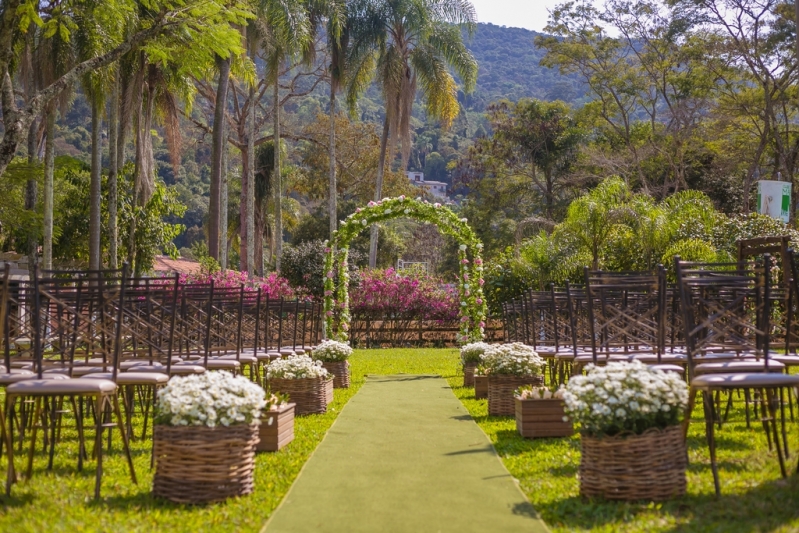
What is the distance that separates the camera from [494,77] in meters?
112

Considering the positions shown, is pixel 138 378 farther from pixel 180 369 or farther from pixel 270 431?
pixel 270 431

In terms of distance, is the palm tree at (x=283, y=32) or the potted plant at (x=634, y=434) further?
the palm tree at (x=283, y=32)

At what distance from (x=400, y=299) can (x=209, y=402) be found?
19581 mm

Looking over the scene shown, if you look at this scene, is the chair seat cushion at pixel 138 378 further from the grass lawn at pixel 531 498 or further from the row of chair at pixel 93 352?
the grass lawn at pixel 531 498

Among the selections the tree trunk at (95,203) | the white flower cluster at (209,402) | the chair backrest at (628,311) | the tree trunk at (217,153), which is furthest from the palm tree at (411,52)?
the white flower cluster at (209,402)

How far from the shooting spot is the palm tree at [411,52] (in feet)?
95.0

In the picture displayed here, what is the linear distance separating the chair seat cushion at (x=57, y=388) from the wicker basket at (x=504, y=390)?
446 cm

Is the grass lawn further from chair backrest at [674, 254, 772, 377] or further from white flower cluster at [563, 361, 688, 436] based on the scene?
chair backrest at [674, 254, 772, 377]

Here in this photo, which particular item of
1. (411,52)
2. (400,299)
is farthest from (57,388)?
(411,52)

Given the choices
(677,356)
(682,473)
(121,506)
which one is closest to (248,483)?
(121,506)

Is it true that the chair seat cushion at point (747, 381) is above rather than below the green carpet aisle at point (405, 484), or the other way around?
above

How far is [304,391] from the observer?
28.3ft

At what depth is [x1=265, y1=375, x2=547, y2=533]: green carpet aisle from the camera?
431 cm

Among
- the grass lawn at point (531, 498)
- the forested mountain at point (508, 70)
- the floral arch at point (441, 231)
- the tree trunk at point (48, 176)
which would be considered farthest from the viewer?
the forested mountain at point (508, 70)
